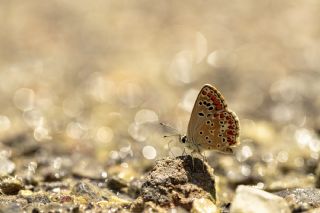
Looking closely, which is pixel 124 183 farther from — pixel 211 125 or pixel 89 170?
pixel 211 125

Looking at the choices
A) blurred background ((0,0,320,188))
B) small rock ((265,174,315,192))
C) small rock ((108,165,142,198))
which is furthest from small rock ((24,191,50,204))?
small rock ((265,174,315,192))

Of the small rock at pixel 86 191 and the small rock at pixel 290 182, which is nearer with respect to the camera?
the small rock at pixel 86 191

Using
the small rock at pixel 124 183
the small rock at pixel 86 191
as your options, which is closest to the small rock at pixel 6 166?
the small rock at pixel 124 183

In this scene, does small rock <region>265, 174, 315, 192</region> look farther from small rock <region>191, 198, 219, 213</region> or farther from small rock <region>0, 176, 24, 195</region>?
small rock <region>0, 176, 24, 195</region>

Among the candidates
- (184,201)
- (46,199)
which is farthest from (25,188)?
(184,201)

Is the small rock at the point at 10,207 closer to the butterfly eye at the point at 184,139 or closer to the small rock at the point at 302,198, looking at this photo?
the butterfly eye at the point at 184,139
